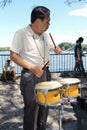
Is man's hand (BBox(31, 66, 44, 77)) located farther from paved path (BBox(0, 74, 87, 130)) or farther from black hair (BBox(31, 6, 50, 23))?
paved path (BBox(0, 74, 87, 130))

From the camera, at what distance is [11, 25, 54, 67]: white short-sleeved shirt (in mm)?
4309

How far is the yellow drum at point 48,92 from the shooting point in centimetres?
393

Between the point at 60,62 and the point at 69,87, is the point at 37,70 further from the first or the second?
the point at 60,62

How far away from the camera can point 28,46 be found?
4.33 metres

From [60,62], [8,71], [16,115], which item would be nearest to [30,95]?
[16,115]

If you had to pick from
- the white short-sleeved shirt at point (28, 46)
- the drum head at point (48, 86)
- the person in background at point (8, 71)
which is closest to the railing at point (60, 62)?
the person in background at point (8, 71)

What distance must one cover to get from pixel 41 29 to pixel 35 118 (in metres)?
1.16

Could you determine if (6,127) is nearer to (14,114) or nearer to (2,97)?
(14,114)

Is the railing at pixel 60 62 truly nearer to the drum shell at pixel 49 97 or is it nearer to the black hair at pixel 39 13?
the black hair at pixel 39 13

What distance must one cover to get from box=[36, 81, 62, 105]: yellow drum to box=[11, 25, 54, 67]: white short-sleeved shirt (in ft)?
1.56

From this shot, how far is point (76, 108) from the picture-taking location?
15.1 ft

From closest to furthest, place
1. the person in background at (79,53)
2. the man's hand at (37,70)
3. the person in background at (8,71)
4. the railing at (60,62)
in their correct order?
the man's hand at (37,70) → the person in background at (79,53) → the person in background at (8,71) → the railing at (60,62)

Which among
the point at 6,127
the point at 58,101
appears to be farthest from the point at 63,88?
the point at 6,127

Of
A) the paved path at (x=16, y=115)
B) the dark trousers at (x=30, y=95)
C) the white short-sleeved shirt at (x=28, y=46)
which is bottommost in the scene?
the paved path at (x=16, y=115)
